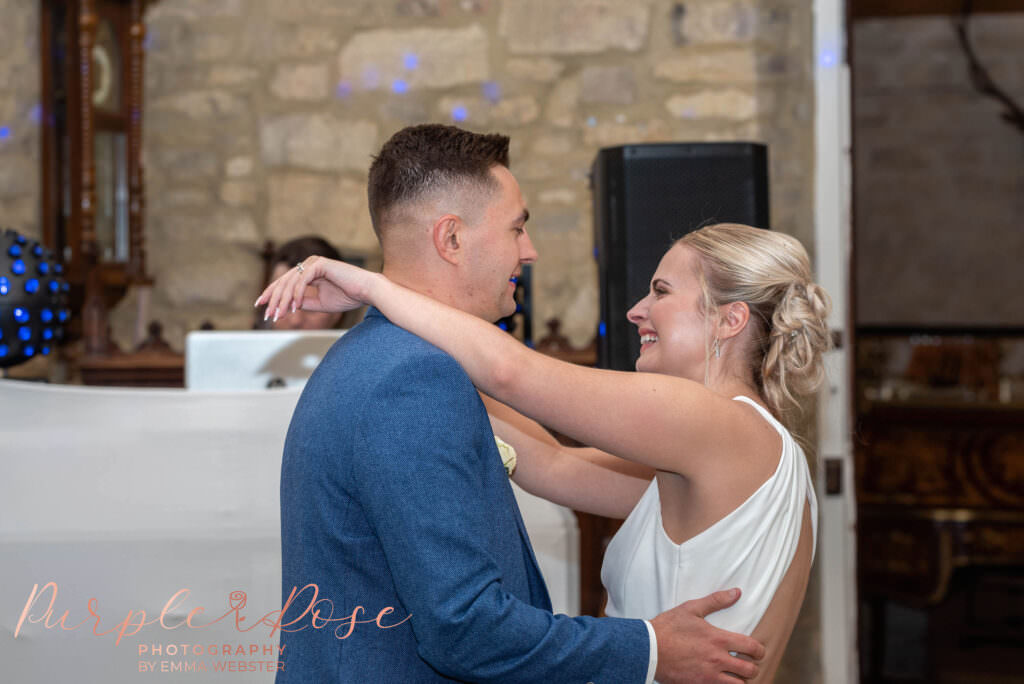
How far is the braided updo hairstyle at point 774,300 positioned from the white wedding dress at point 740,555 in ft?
0.34

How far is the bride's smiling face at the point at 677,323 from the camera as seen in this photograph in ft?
4.90

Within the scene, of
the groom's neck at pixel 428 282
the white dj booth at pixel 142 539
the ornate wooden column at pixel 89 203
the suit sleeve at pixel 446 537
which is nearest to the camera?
the suit sleeve at pixel 446 537

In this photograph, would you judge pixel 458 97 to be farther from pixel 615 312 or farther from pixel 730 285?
pixel 730 285

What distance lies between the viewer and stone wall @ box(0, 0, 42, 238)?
4.05 metres

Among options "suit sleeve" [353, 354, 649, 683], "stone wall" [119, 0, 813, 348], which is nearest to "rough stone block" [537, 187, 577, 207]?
"stone wall" [119, 0, 813, 348]

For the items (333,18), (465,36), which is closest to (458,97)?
(465,36)

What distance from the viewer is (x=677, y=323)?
1502mm

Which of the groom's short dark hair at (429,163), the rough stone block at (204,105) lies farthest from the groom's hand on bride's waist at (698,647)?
the rough stone block at (204,105)

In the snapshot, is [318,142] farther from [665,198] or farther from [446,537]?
[446,537]

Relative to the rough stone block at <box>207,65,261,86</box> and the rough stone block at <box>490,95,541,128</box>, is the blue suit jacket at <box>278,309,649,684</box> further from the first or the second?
the rough stone block at <box>207,65,261,86</box>

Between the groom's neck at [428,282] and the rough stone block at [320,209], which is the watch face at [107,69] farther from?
the groom's neck at [428,282]

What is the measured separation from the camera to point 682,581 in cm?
140

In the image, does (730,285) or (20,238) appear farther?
(20,238)

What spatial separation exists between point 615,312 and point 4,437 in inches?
48.4
